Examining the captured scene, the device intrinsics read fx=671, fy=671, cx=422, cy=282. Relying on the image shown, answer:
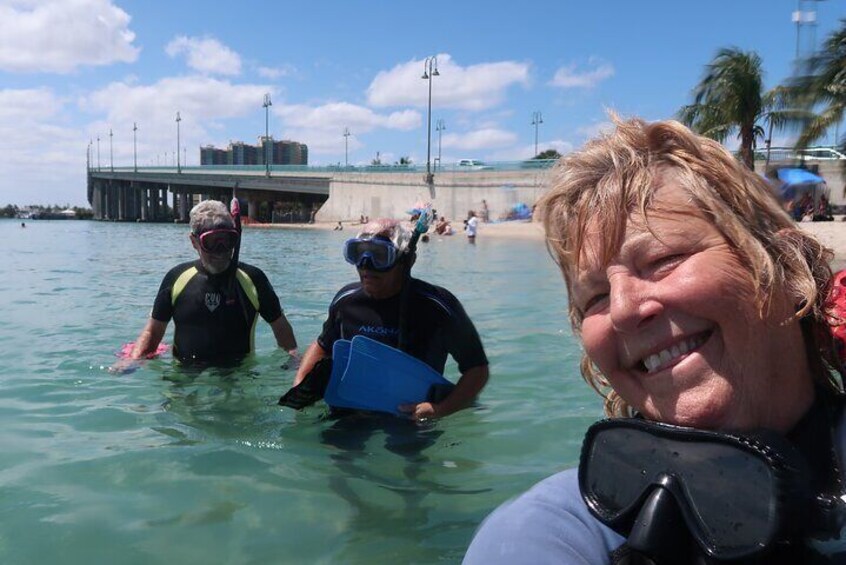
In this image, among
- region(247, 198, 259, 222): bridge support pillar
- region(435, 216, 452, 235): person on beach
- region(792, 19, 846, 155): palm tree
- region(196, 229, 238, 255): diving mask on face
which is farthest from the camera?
region(247, 198, 259, 222): bridge support pillar

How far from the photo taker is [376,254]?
12.1ft

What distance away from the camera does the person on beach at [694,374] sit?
1.12 m

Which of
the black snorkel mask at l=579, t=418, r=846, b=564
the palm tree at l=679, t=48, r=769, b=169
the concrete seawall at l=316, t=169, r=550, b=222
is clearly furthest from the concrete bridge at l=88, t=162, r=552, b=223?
the black snorkel mask at l=579, t=418, r=846, b=564

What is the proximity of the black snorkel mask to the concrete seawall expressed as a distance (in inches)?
1528

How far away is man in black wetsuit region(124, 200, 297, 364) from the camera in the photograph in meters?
5.09

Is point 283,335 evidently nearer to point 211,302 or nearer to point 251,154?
point 211,302

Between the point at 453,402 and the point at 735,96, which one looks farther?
the point at 735,96

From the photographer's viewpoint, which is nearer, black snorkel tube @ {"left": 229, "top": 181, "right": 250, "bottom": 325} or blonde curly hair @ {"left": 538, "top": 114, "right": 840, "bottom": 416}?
blonde curly hair @ {"left": 538, "top": 114, "right": 840, "bottom": 416}

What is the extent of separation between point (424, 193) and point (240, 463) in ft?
158

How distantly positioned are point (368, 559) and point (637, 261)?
6.18 feet

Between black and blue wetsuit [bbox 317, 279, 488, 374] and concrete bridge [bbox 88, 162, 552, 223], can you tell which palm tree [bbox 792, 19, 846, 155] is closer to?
concrete bridge [bbox 88, 162, 552, 223]

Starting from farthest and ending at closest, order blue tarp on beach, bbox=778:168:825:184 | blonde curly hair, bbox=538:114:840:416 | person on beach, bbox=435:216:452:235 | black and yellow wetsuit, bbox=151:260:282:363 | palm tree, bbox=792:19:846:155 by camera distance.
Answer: person on beach, bbox=435:216:452:235
palm tree, bbox=792:19:846:155
black and yellow wetsuit, bbox=151:260:282:363
blue tarp on beach, bbox=778:168:825:184
blonde curly hair, bbox=538:114:840:416

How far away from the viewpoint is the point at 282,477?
341 centimetres

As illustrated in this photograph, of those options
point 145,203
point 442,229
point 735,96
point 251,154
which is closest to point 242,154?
point 251,154
